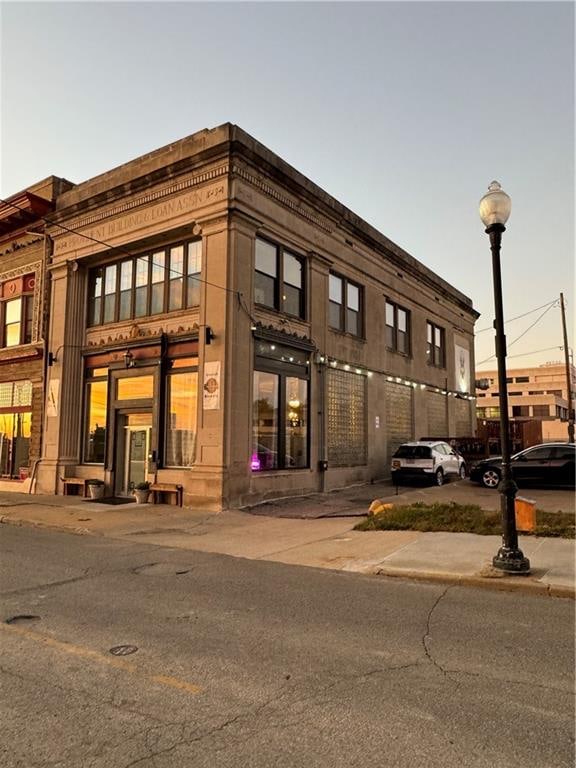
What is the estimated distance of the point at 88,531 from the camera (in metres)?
12.9

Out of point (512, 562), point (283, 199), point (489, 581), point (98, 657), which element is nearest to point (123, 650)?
point (98, 657)

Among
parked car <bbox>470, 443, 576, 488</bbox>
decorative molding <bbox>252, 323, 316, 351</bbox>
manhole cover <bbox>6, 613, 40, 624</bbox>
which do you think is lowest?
manhole cover <bbox>6, 613, 40, 624</bbox>

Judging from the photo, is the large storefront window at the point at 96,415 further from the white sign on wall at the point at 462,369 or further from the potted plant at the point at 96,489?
the white sign on wall at the point at 462,369

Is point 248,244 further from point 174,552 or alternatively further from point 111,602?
point 111,602

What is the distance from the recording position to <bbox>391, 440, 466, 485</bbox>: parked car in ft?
68.3

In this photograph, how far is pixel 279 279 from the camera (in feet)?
60.8

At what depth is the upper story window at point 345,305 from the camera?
21.7m

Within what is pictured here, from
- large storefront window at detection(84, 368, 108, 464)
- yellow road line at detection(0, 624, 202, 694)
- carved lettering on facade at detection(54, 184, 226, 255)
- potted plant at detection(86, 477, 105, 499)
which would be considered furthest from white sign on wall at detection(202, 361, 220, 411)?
yellow road line at detection(0, 624, 202, 694)

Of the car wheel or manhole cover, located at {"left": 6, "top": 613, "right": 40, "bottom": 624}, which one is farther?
the car wheel

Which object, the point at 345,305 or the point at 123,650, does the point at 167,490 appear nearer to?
the point at 345,305

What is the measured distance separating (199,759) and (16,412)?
21384mm

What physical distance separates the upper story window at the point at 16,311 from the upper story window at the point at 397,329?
15.0 m

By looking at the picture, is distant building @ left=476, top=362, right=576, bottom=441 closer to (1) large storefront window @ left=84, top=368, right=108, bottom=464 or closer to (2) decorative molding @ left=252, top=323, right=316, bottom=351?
(2) decorative molding @ left=252, top=323, right=316, bottom=351

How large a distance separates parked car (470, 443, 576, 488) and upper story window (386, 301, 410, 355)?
8.31 meters
